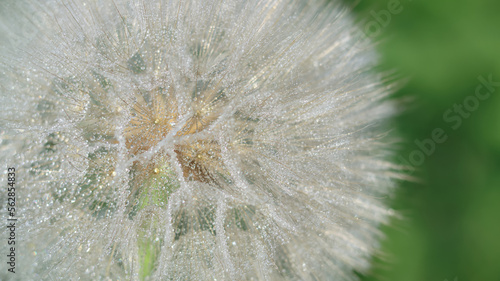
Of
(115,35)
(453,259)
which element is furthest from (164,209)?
(453,259)

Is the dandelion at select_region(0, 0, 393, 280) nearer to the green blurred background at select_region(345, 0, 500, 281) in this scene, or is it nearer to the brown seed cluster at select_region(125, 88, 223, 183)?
the brown seed cluster at select_region(125, 88, 223, 183)

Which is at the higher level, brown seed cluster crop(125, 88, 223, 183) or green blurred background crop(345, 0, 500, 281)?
brown seed cluster crop(125, 88, 223, 183)

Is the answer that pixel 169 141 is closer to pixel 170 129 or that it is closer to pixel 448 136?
pixel 170 129

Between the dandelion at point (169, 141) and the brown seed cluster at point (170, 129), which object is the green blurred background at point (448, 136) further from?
the brown seed cluster at point (170, 129)

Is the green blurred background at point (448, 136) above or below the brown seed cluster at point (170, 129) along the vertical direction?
below

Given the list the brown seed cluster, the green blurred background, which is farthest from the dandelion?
the green blurred background

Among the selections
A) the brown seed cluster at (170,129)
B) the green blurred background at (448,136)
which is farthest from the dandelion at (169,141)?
the green blurred background at (448,136)
